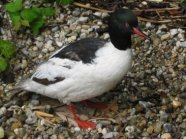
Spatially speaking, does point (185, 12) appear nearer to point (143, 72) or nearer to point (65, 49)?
point (143, 72)

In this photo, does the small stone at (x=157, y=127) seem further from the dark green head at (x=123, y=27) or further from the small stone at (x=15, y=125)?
the small stone at (x=15, y=125)

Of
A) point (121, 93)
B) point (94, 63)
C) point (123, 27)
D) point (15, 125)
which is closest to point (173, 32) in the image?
point (121, 93)

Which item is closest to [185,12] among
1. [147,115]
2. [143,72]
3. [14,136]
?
[143,72]

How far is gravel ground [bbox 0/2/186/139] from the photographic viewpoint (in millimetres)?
4840

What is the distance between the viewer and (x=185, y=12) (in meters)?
5.89

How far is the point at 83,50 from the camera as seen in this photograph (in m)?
4.61

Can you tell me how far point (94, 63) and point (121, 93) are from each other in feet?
2.50

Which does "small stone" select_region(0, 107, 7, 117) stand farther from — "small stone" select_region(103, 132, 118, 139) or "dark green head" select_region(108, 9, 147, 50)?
"dark green head" select_region(108, 9, 147, 50)

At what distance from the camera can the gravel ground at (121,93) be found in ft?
15.9

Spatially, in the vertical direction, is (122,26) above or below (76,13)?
above

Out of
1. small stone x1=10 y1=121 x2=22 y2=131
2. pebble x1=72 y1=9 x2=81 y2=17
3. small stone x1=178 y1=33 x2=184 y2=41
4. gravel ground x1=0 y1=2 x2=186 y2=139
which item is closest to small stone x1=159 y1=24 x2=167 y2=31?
gravel ground x1=0 y1=2 x2=186 y2=139

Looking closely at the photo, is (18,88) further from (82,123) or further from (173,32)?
(173,32)

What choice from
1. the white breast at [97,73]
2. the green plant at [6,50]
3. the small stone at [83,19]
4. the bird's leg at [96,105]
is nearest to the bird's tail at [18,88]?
the green plant at [6,50]

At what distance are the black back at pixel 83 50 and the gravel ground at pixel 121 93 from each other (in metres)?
0.65
